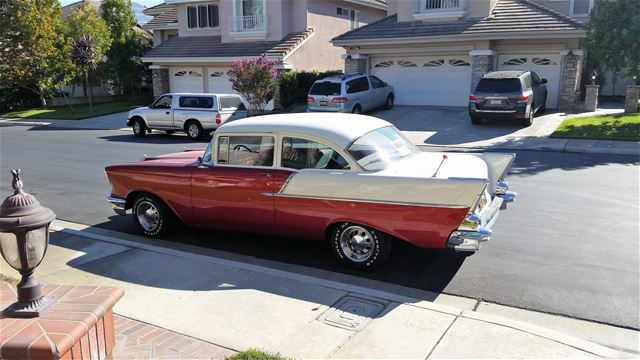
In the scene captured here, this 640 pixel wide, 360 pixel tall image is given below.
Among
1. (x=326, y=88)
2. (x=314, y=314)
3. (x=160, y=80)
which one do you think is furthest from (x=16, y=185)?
(x=160, y=80)

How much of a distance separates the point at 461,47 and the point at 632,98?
6.71m

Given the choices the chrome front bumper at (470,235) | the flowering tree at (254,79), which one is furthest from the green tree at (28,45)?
the chrome front bumper at (470,235)

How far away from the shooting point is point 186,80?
30.2 m

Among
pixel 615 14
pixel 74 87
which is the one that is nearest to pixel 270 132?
pixel 615 14

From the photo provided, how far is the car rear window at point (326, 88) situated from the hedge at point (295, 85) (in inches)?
181

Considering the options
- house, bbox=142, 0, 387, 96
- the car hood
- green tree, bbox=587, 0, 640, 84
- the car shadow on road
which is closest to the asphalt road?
the car shadow on road

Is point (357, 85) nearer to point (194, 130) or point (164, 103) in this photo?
point (194, 130)

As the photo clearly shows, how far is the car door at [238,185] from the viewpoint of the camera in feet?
21.1

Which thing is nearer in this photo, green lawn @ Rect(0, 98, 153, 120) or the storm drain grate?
the storm drain grate

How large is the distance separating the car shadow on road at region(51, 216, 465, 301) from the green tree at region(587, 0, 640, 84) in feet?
41.3

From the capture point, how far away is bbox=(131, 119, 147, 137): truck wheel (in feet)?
67.8

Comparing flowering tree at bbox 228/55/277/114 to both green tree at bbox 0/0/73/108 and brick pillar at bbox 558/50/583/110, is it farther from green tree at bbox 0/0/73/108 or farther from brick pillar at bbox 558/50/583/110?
green tree at bbox 0/0/73/108

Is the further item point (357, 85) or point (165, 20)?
point (165, 20)

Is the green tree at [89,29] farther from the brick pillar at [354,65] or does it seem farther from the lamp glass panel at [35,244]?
the lamp glass panel at [35,244]
